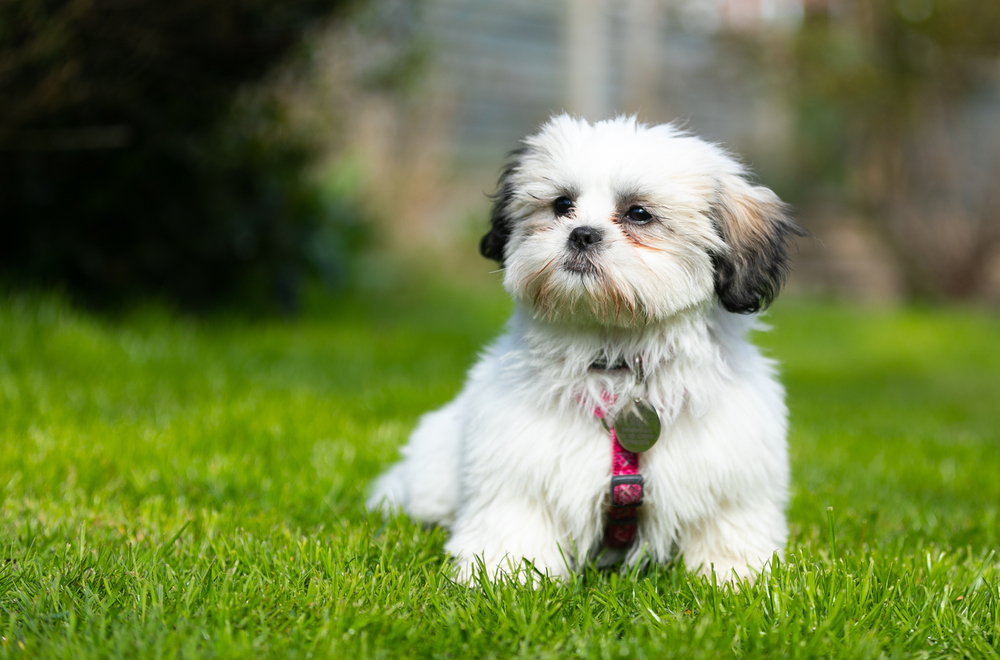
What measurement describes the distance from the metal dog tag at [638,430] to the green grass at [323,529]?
339 mm

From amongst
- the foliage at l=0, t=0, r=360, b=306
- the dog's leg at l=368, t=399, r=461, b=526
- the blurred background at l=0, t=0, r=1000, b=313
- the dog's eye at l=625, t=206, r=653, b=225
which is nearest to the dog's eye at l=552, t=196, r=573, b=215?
the dog's eye at l=625, t=206, r=653, b=225

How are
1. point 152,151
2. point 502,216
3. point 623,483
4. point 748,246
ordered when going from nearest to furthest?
point 623,483, point 748,246, point 502,216, point 152,151

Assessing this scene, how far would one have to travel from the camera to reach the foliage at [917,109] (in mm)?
10242

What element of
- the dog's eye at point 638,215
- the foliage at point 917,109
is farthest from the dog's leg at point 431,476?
the foliage at point 917,109

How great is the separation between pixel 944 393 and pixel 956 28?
5.12 m

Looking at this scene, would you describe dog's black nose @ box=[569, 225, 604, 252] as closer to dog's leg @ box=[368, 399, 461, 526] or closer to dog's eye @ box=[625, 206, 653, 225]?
dog's eye @ box=[625, 206, 653, 225]

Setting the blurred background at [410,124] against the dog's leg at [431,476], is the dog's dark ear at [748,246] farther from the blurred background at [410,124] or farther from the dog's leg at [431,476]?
the dog's leg at [431,476]

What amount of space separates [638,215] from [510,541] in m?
0.93

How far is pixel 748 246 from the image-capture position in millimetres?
2363

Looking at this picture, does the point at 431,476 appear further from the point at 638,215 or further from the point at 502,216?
the point at 638,215

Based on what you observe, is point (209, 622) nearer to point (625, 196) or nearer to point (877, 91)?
point (625, 196)

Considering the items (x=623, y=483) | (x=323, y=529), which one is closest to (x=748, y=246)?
(x=623, y=483)

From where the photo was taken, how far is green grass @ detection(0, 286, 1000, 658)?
1890 millimetres

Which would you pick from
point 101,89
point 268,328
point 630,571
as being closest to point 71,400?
point 101,89
